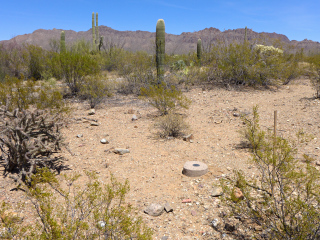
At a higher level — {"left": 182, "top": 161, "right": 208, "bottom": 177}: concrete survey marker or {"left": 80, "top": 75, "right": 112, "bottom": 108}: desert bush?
{"left": 80, "top": 75, "right": 112, "bottom": 108}: desert bush

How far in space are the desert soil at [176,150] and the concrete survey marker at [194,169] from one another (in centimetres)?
9

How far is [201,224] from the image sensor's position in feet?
11.7

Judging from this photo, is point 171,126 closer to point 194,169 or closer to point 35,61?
point 194,169

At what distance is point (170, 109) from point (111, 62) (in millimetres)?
13449

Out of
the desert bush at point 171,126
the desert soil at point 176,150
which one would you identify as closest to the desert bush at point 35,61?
the desert soil at point 176,150

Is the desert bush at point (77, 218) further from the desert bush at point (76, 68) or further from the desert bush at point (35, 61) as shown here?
the desert bush at point (35, 61)

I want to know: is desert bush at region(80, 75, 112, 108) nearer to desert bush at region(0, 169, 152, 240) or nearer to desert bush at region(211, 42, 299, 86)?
desert bush at region(211, 42, 299, 86)

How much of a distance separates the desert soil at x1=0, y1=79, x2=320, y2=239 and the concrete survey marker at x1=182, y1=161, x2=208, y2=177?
0.30 ft

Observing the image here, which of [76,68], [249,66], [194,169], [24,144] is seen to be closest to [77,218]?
[24,144]

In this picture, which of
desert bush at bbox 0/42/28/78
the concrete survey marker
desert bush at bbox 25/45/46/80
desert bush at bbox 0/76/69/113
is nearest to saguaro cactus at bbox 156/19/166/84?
desert bush at bbox 0/76/69/113

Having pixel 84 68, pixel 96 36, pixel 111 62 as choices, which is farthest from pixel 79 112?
pixel 96 36

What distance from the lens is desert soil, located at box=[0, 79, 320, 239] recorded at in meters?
3.88

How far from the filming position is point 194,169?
479cm

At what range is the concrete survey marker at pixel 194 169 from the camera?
477cm
